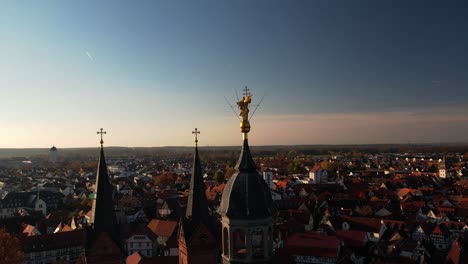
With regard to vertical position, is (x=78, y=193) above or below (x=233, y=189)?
below

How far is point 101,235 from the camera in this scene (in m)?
23.1

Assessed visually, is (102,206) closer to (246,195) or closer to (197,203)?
(197,203)

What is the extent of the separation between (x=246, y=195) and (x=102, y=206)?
13.5 metres

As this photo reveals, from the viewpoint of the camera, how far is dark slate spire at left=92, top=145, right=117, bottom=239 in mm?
23062

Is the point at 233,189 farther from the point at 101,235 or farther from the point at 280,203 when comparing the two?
the point at 280,203

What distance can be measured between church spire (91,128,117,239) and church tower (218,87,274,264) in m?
12.4

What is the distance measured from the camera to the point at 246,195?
12.3m

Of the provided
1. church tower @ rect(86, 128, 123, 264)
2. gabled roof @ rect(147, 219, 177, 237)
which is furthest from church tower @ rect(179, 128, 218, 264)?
gabled roof @ rect(147, 219, 177, 237)

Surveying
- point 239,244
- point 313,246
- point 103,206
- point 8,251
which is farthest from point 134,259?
point 239,244

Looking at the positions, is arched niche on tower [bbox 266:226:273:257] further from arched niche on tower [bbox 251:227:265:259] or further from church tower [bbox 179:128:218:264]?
church tower [bbox 179:128:218:264]

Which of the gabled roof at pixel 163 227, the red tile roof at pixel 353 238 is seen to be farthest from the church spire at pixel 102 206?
the red tile roof at pixel 353 238

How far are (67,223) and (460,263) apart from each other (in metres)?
56.4

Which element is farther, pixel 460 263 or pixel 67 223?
pixel 67 223

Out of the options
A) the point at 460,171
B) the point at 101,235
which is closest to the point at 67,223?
the point at 101,235
